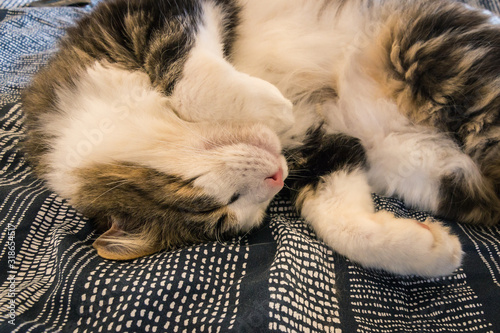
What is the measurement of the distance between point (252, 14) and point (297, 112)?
1.36 ft

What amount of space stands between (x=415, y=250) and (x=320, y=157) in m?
0.42

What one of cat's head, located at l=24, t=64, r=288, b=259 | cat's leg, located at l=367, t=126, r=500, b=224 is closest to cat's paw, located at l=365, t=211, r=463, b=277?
cat's leg, located at l=367, t=126, r=500, b=224

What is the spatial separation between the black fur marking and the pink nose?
169 mm

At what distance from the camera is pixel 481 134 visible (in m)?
0.92

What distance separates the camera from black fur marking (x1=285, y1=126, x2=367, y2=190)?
106cm

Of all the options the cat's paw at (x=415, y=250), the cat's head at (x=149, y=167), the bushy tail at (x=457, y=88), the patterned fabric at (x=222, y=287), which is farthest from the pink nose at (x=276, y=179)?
the bushy tail at (x=457, y=88)

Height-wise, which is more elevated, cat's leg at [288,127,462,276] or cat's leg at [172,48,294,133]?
cat's leg at [172,48,294,133]

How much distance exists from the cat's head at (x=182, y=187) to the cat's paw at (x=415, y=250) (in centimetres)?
30

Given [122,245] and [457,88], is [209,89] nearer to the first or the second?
[122,245]

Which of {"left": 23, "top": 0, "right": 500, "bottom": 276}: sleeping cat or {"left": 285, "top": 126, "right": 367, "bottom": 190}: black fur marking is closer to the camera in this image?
{"left": 23, "top": 0, "right": 500, "bottom": 276}: sleeping cat

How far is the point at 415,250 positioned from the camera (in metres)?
0.76

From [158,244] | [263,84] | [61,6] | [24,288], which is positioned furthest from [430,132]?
[61,6]

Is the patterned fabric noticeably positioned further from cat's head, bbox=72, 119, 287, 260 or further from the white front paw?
the white front paw

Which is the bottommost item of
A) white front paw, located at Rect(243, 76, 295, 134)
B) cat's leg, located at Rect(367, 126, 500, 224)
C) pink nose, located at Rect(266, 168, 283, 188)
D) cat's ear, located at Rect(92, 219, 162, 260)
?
cat's leg, located at Rect(367, 126, 500, 224)
